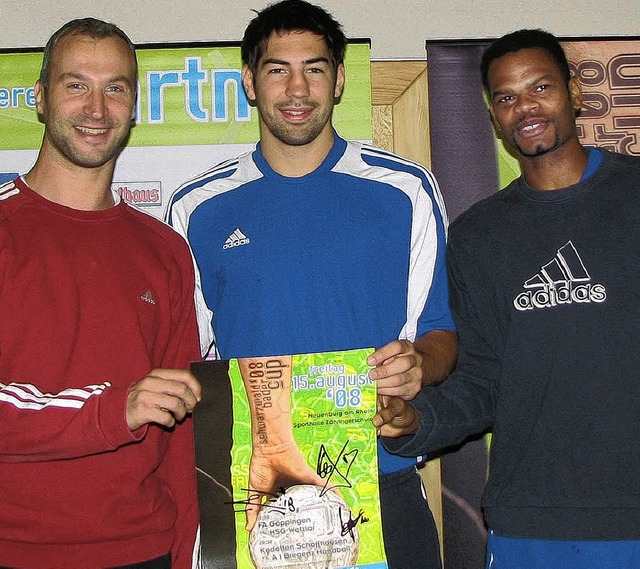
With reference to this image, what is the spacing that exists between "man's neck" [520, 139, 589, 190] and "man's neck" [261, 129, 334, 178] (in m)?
0.61

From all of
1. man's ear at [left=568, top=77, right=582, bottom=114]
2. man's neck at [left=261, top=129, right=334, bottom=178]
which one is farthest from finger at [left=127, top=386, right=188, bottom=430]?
man's ear at [left=568, top=77, right=582, bottom=114]

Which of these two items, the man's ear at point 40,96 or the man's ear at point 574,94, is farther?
the man's ear at point 574,94

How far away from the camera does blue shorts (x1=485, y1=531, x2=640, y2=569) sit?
1972 mm

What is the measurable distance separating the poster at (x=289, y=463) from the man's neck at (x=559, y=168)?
0.87 metres

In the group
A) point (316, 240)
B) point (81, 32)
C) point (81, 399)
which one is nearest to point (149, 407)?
point (81, 399)

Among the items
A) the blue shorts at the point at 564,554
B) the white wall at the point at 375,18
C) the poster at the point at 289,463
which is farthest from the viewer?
the white wall at the point at 375,18

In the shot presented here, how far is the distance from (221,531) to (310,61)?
1.28m

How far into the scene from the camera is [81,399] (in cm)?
178

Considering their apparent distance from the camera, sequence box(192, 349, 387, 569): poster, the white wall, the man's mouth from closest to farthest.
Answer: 1. box(192, 349, 387, 569): poster
2. the man's mouth
3. the white wall

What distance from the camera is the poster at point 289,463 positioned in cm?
171
